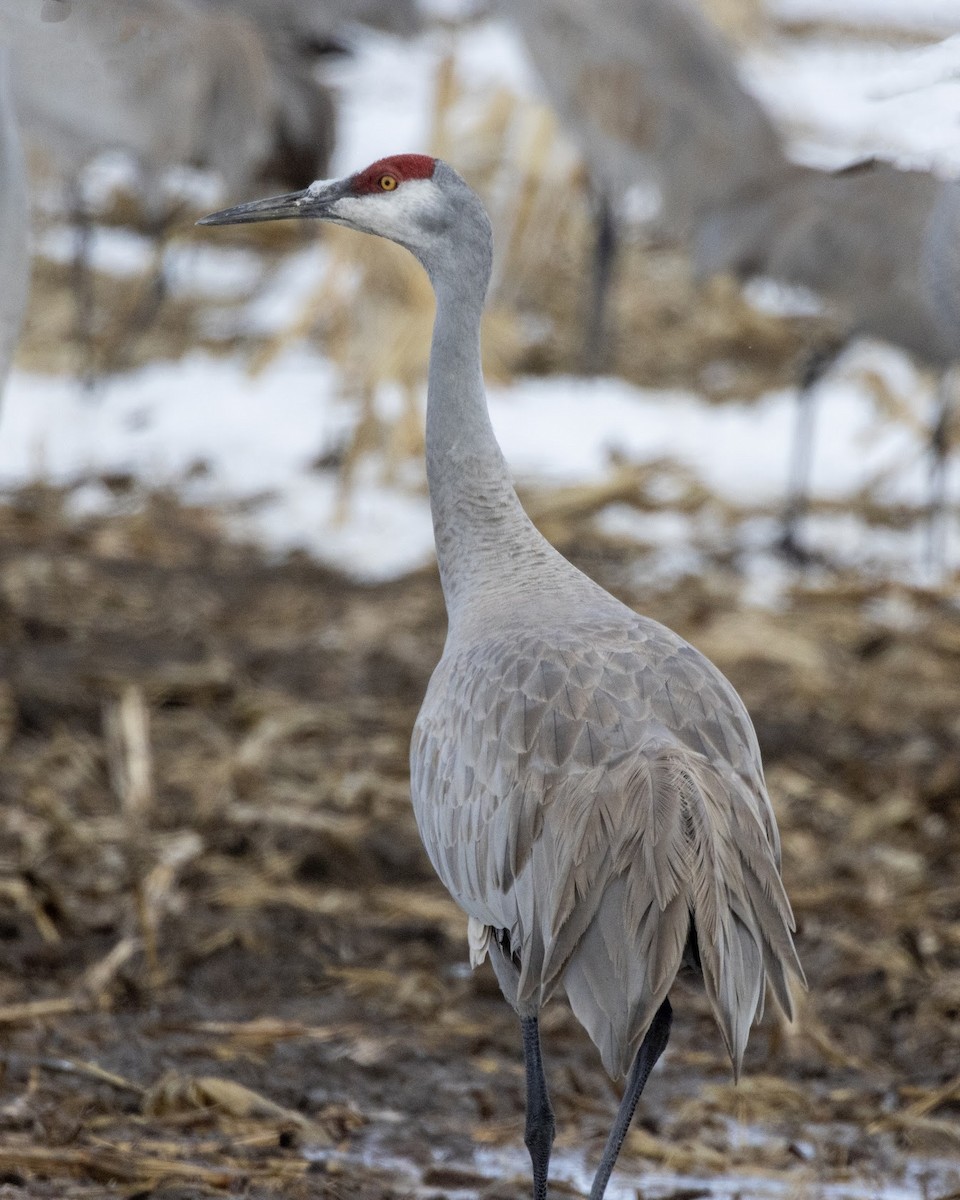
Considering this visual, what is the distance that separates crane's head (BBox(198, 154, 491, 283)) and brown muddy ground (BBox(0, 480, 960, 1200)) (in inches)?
56.2

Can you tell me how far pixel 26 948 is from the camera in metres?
3.62

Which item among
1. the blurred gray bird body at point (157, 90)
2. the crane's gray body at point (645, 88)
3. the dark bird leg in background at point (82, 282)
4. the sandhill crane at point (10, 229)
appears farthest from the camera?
the dark bird leg in background at point (82, 282)

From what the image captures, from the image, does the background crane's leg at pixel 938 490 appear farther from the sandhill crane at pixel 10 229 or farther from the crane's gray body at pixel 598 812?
the crane's gray body at pixel 598 812

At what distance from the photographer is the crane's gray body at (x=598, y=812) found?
2.35 metres

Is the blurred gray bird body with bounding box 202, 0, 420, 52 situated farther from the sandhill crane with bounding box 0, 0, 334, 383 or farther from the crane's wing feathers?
the crane's wing feathers

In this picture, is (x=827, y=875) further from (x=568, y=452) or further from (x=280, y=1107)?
(x=568, y=452)

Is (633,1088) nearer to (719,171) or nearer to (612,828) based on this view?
(612,828)

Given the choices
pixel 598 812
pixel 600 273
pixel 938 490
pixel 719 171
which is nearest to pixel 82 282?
pixel 600 273

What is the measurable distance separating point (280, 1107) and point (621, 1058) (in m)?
0.94

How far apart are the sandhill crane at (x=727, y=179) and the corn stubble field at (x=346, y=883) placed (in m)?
0.91

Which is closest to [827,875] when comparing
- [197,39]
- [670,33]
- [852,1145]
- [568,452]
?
[852,1145]

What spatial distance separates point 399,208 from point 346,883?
1.79 m

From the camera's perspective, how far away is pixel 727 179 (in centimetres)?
740

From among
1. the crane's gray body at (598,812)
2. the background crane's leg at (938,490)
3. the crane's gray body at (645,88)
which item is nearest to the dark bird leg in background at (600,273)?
the crane's gray body at (645,88)
